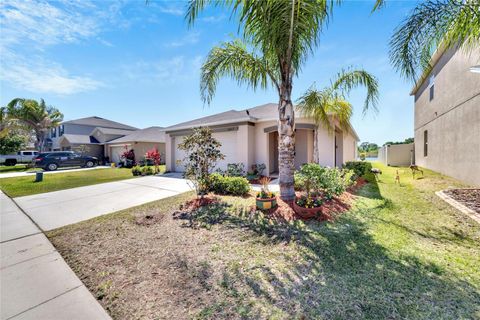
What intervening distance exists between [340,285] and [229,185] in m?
5.52

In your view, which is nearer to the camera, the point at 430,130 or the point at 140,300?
the point at 140,300

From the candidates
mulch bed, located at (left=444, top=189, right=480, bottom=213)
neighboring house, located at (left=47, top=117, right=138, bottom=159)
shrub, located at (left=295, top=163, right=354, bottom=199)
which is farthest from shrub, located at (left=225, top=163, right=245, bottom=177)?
neighboring house, located at (left=47, top=117, right=138, bottom=159)

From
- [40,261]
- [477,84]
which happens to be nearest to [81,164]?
[40,261]

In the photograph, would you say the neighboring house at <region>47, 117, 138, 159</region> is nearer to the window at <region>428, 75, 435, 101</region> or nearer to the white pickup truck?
the white pickup truck

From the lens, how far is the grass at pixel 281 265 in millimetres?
2352

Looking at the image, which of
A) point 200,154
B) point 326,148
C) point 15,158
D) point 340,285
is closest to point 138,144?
point 15,158

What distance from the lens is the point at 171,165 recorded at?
52.3 ft

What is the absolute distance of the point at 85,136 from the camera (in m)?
28.5

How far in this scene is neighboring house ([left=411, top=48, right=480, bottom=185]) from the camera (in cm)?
792

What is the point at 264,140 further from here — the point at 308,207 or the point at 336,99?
the point at 308,207

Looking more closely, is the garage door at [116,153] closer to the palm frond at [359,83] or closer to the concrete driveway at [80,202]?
the concrete driveway at [80,202]

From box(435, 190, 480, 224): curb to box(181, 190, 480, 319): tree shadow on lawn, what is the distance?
3600 millimetres

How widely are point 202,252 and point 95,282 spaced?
5.45 ft

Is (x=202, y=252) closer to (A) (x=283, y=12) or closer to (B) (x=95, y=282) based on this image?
(B) (x=95, y=282)
